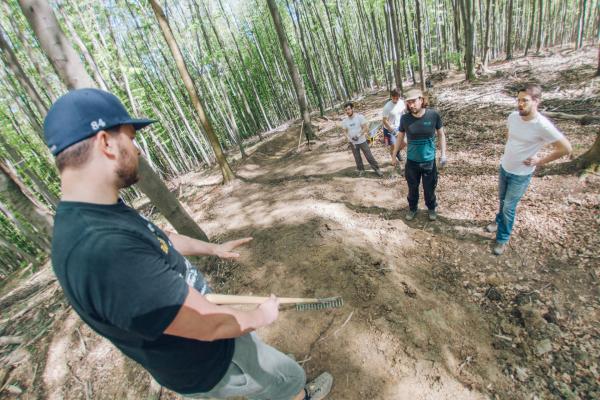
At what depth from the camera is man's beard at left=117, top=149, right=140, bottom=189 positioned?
1318mm

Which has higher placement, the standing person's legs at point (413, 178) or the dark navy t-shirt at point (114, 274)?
the dark navy t-shirt at point (114, 274)

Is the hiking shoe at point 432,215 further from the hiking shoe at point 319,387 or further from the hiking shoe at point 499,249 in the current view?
the hiking shoe at point 319,387

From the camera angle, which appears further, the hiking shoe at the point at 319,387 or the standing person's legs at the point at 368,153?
the standing person's legs at the point at 368,153

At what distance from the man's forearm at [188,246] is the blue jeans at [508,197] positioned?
405 centimetres

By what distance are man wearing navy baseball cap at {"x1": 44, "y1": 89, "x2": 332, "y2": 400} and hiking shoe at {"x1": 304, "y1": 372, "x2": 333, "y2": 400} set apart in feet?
4.38

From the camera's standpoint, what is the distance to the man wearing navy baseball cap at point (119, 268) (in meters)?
1.08

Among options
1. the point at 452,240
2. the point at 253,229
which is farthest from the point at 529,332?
the point at 253,229

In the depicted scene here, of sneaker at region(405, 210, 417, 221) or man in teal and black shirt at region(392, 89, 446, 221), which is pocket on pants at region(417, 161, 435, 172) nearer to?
man in teal and black shirt at region(392, 89, 446, 221)

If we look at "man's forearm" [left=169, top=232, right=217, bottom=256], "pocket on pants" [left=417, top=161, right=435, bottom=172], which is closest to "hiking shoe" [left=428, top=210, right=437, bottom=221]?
"pocket on pants" [left=417, top=161, right=435, bottom=172]

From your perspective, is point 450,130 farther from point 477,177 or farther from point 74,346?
point 74,346

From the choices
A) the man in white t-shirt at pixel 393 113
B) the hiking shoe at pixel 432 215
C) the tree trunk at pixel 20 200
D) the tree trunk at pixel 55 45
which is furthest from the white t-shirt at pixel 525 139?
the tree trunk at pixel 20 200

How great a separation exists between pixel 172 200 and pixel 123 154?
9.93ft

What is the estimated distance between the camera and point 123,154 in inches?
52.3

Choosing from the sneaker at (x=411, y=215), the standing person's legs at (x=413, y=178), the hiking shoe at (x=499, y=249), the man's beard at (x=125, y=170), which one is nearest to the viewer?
the man's beard at (x=125, y=170)
